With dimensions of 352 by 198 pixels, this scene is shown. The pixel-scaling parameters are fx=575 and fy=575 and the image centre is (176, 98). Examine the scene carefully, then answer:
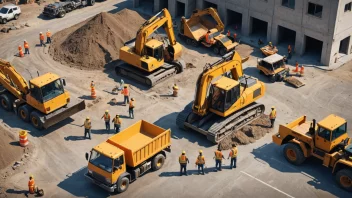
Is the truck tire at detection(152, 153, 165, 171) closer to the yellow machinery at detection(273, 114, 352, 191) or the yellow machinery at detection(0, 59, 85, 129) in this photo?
the yellow machinery at detection(273, 114, 352, 191)

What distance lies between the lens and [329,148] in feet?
102

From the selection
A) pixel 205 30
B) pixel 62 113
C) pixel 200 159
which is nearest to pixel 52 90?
pixel 62 113

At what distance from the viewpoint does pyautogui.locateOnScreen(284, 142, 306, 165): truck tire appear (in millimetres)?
32156

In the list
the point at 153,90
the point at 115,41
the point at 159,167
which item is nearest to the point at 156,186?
the point at 159,167

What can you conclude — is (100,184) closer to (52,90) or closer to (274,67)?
(52,90)

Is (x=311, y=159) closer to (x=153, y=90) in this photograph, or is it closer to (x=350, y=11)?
(x=153, y=90)

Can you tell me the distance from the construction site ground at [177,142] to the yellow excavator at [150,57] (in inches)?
27.4

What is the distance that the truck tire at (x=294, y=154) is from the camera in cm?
3216

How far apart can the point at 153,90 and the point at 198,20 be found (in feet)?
35.4

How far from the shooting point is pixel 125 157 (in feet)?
99.6

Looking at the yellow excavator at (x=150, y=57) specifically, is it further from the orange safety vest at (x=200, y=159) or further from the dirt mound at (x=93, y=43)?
the orange safety vest at (x=200, y=159)

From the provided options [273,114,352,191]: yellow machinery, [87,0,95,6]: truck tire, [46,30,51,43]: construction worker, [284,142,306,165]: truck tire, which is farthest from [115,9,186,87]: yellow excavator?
[87,0,95,6]: truck tire

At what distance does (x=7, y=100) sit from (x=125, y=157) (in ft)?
38.8

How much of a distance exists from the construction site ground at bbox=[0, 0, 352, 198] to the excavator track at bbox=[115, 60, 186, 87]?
18.3 inches
